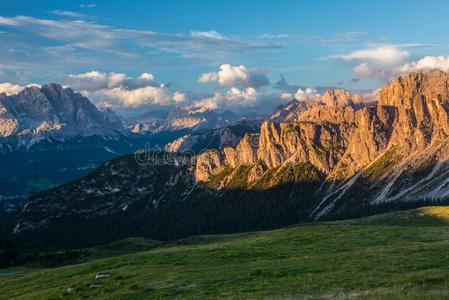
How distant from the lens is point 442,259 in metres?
56.2

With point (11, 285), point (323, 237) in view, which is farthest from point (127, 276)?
point (323, 237)

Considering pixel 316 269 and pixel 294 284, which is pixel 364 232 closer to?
pixel 316 269

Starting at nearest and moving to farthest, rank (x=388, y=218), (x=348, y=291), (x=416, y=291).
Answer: (x=416, y=291) → (x=348, y=291) → (x=388, y=218)

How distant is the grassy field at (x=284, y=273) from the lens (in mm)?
44250

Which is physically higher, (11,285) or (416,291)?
(416,291)

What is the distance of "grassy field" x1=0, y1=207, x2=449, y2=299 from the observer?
44.2 metres

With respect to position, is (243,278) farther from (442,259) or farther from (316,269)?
(442,259)

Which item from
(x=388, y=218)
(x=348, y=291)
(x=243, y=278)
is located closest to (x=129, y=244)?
(x=388, y=218)

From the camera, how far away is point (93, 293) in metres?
59.6

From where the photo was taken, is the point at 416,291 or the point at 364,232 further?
the point at 364,232

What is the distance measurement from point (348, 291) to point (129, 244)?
151m

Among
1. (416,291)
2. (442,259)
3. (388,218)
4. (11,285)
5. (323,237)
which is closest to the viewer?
(416,291)

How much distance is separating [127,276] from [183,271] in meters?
7.44

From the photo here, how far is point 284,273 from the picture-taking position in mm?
57969
